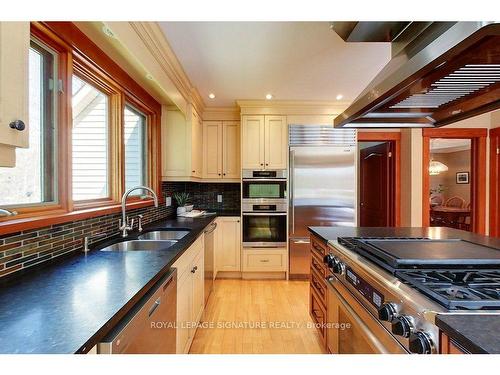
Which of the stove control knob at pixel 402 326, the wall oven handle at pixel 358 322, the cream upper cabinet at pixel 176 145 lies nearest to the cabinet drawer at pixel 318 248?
the wall oven handle at pixel 358 322

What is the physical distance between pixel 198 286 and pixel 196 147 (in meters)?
1.84

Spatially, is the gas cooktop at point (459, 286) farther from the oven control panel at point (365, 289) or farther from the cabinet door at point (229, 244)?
the cabinet door at point (229, 244)

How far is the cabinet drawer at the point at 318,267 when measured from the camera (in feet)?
6.37

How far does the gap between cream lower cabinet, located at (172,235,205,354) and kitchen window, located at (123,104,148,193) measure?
99cm

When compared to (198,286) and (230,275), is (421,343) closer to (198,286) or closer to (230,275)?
(198,286)

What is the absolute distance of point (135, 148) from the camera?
9.05 feet

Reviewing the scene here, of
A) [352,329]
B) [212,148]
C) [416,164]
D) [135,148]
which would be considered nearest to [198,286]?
[352,329]

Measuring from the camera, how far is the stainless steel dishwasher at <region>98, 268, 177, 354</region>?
823 mm

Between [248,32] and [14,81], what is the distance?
63.3 inches

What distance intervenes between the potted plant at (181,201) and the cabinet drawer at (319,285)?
193cm

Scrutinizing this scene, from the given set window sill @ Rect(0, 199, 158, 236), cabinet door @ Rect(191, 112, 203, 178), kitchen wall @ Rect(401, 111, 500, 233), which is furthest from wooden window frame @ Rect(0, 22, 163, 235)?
kitchen wall @ Rect(401, 111, 500, 233)

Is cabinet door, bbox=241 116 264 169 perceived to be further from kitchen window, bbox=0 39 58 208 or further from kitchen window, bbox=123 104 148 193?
kitchen window, bbox=0 39 58 208
